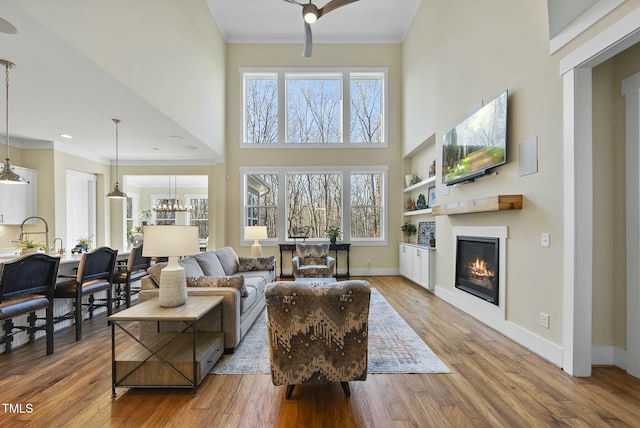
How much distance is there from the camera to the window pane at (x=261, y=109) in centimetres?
736

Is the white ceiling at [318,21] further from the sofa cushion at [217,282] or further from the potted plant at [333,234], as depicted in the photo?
the sofa cushion at [217,282]

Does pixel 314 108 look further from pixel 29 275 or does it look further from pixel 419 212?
pixel 29 275

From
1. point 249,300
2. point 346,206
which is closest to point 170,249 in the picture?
point 249,300

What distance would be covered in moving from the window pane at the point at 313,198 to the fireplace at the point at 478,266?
337 centimetres

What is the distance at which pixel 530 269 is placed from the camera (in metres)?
2.98

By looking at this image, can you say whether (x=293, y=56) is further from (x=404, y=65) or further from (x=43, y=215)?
(x=43, y=215)

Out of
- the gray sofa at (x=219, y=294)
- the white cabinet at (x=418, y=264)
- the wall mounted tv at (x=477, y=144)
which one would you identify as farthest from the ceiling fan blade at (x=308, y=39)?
the white cabinet at (x=418, y=264)

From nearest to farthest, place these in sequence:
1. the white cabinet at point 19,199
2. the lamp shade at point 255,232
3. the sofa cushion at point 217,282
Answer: the sofa cushion at point 217,282 → the white cabinet at point 19,199 → the lamp shade at point 255,232

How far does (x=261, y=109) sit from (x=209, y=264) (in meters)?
4.76

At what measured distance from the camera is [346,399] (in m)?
2.13

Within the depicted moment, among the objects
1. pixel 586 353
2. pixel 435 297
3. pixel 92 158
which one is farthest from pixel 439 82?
pixel 92 158

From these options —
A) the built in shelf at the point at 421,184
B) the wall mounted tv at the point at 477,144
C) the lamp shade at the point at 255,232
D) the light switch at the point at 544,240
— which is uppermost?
the wall mounted tv at the point at 477,144

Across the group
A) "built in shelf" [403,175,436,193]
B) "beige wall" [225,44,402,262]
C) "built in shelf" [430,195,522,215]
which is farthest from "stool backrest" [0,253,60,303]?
"built in shelf" [403,175,436,193]

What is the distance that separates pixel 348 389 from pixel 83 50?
3.51 m
